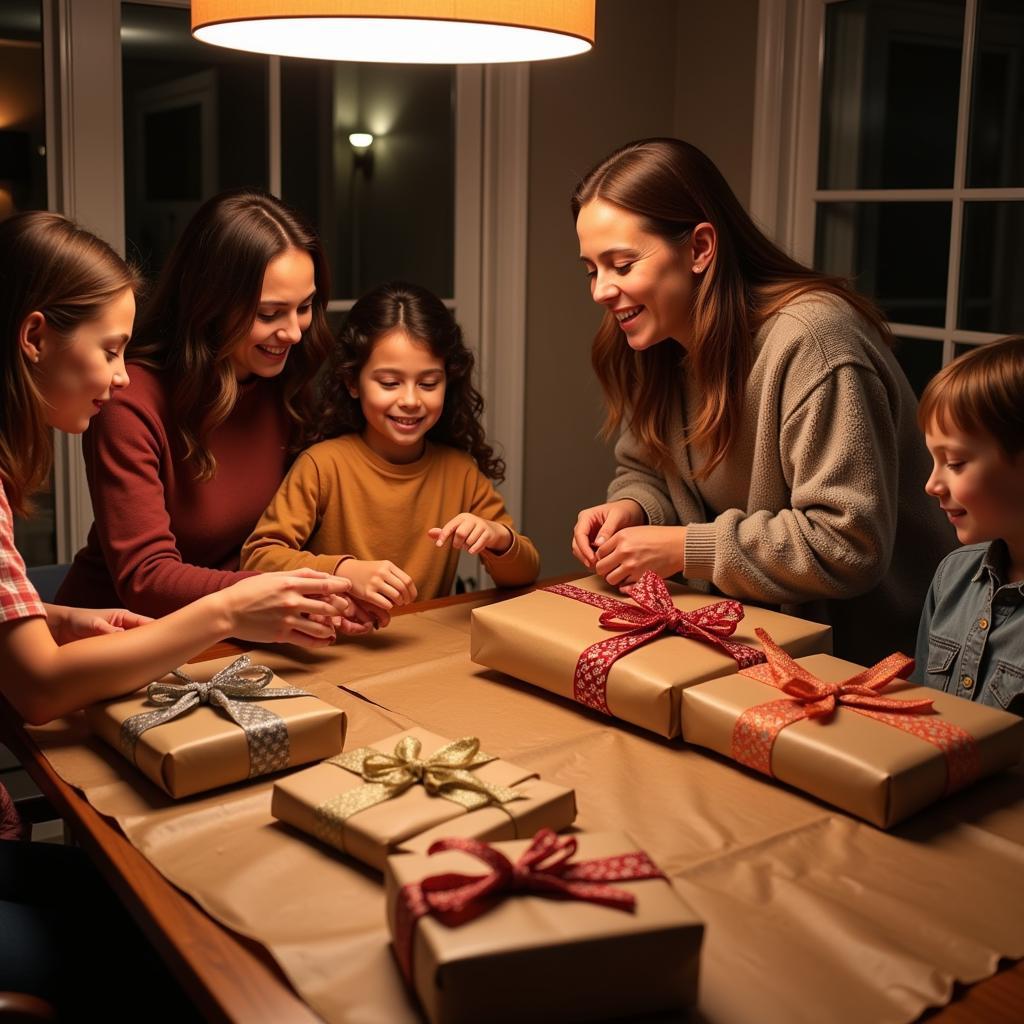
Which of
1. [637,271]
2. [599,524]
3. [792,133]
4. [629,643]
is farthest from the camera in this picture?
[792,133]

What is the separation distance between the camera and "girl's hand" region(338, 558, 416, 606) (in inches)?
66.6

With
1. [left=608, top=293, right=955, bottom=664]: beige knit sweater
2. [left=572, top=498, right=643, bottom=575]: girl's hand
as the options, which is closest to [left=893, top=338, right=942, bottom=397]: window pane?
[left=608, top=293, right=955, bottom=664]: beige knit sweater

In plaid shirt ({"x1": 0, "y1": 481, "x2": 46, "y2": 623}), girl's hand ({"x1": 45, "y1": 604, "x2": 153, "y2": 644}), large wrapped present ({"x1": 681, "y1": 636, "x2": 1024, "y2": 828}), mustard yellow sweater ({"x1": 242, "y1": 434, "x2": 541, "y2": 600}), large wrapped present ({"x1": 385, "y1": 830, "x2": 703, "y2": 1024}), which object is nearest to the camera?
large wrapped present ({"x1": 385, "y1": 830, "x2": 703, "y2": 1024})

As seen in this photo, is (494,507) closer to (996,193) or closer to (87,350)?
(87,350)

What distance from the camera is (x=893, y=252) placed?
9.58 feet

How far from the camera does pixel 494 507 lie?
7.13 feet

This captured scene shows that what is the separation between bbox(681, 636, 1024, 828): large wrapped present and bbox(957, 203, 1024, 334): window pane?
1.55m

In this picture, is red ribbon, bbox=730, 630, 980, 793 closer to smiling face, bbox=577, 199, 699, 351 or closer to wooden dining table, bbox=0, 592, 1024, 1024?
wooden dining table, bbox=0, 592, 1024, 1024

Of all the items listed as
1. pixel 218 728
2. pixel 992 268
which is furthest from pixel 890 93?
pixel 218 728

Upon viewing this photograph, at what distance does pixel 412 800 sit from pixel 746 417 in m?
0.99

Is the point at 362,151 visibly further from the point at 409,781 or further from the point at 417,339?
the point at 409,781

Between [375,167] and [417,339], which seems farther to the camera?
[375,167]

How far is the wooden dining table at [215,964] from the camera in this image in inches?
35.9

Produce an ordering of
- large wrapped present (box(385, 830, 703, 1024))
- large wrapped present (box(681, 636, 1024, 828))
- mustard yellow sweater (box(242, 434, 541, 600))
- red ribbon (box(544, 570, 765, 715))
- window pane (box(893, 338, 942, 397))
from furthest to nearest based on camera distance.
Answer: window pane (box(893, 338, 942, 397)), mustard yellow sweater (box(242, 434, 541, 600)), red ribbon (box(544, 570, 765, 715)), large wrapped present (box(681, 636, 1024, 828)), large wrapped present (box(385, 830, 703, 1024))
